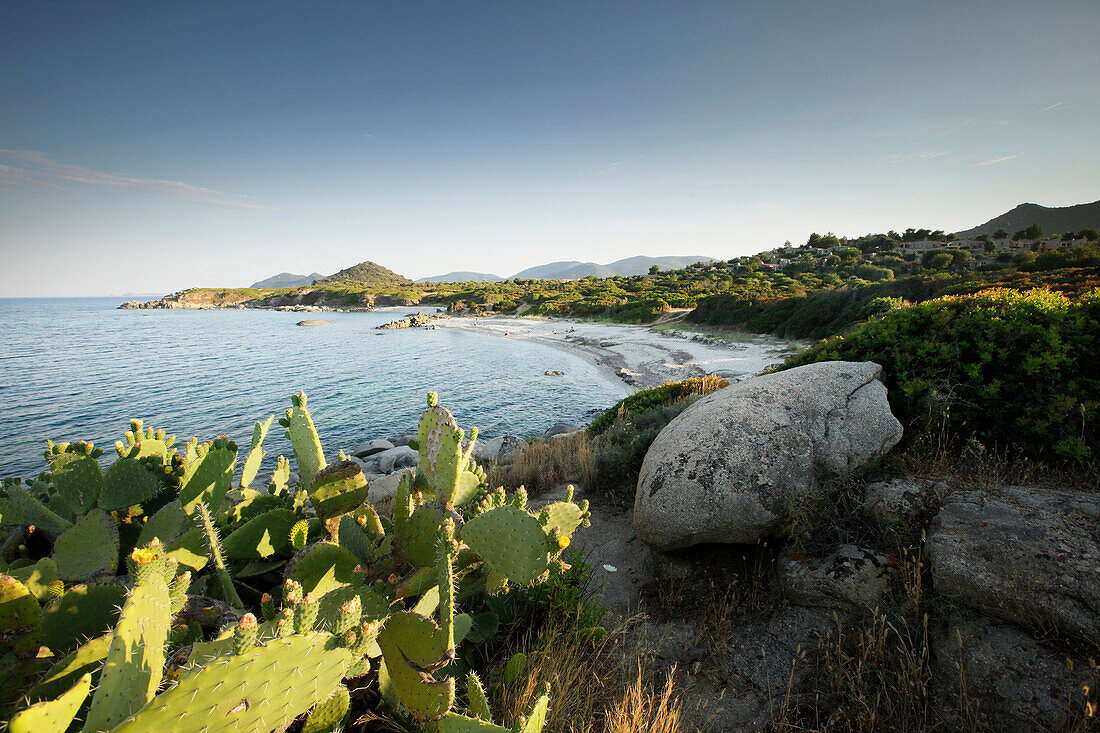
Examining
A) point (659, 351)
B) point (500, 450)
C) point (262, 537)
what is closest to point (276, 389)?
point (500, 450)

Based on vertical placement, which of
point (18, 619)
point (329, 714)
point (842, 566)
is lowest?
point (842, 566)

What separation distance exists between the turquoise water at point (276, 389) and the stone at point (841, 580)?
11726 mm

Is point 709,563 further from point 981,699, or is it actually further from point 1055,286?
point 1055,286

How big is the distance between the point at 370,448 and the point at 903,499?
13.2m

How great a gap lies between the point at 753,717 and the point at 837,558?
1.53 meters

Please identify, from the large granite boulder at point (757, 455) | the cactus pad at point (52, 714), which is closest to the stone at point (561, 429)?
the large granite boulder at point (757, 455)

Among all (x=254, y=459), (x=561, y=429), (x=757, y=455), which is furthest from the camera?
(x=561, y=429)

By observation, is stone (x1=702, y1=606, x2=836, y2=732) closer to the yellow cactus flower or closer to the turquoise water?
the yellow cactus flower

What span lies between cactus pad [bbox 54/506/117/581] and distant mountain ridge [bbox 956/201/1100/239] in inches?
2656

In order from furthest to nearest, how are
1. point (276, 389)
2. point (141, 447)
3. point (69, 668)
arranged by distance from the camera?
point (276, 389) → point (141, 447) → point (69, 668)

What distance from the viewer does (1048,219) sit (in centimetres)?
5609

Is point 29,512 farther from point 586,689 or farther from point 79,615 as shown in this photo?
point 586,689

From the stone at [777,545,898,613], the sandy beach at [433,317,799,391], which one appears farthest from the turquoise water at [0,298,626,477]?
the stone at [777,545,898,613]

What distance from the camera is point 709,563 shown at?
4488 mm
